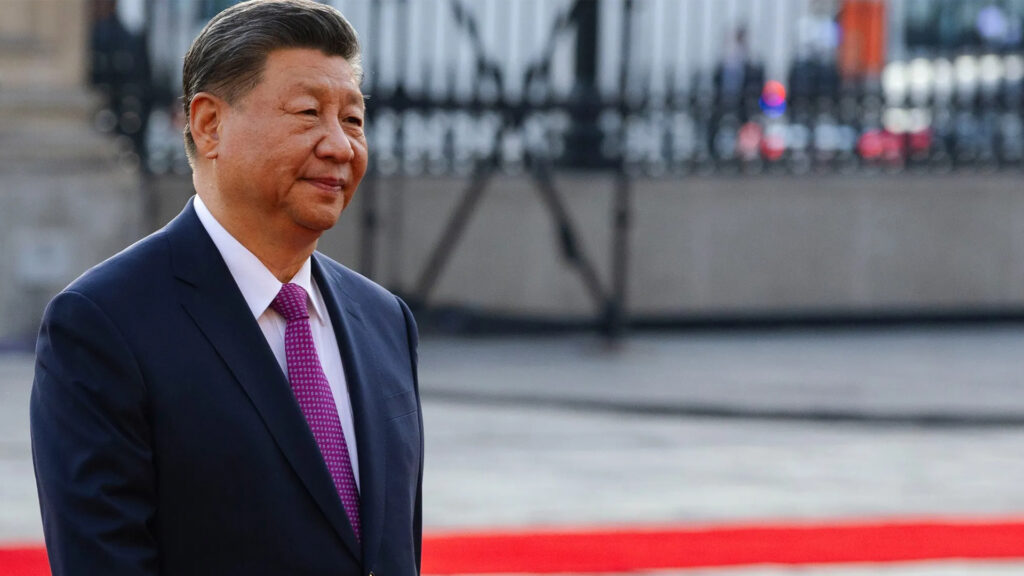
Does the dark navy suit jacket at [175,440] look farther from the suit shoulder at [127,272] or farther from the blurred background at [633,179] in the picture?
the blurred background at [633,179]

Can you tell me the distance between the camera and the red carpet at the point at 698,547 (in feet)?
18.5

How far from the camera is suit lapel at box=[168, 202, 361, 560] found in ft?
6.79

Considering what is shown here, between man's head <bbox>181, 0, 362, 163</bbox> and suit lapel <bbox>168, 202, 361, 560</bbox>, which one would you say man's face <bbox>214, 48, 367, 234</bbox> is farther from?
suit lapel <bbox>168, 202, 361, 560</bbox>

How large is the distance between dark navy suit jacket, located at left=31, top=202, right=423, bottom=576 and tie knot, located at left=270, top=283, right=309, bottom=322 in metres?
0.08

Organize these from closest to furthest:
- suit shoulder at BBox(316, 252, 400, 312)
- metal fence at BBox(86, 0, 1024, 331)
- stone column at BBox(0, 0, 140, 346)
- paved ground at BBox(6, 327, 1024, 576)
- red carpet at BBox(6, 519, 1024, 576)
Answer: suit shoulder at BBox(316, 252, 400, 312)
red carpet at BBox(6, 519, 1024, 576)
paved ground at BBox(6, 327, 1024, 576)
stone column at BBox(0, 0, 140, 346)
metal fence at BBox(86, 0, 1024, 331)

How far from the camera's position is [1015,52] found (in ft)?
44.9

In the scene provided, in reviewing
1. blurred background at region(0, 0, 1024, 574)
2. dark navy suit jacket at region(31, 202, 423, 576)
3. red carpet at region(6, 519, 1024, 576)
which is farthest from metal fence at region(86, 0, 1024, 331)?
dark navy suit jacket at region(31, 202, 423, 576)

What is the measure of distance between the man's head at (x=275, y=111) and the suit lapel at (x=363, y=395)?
0.51 ft

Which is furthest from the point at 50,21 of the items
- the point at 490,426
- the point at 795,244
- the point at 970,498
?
the point at 970,498

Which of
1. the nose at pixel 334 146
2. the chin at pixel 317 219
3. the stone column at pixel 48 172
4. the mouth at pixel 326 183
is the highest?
the nose at pixel 334 146

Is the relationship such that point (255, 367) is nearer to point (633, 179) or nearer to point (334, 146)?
point (334, 146)

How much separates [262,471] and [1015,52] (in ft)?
41.5

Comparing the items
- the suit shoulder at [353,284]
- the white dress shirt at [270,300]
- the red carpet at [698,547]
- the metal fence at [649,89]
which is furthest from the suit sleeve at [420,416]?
the metal fence at [649,89]

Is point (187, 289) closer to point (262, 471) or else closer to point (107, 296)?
point (107, 296)
